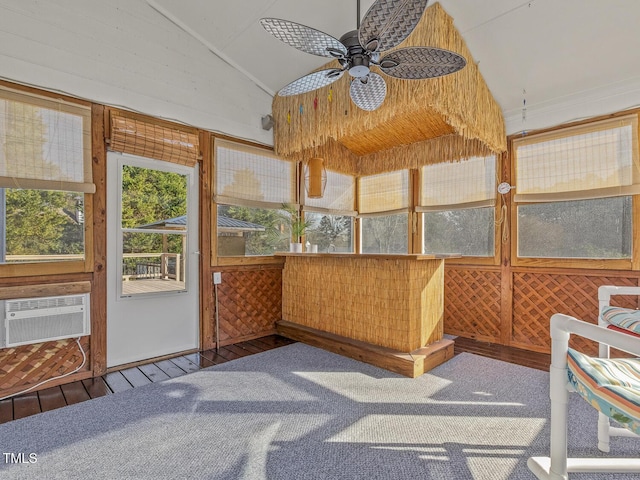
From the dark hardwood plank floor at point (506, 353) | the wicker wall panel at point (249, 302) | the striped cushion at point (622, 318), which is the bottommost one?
the dark hardwood plank floor at point (506, 353)

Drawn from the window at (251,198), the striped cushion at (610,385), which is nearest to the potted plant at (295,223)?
the window at (251,198)

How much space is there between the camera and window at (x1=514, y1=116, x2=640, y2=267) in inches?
122

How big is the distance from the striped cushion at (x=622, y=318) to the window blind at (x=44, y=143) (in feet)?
12.4

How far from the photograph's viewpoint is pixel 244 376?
9.25ft

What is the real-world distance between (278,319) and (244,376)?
1454 millimetres

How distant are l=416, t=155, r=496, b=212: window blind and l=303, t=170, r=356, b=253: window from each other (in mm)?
1144

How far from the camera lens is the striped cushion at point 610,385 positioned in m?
1.07

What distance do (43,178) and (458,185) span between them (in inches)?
168

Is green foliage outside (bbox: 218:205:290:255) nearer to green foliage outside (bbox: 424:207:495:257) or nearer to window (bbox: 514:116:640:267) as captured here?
green foliage outside (bbox: 424:207:495:257)

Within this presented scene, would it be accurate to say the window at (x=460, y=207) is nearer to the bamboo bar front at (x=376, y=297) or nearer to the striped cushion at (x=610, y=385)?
the bamboo bar front at (x=376, y=297)

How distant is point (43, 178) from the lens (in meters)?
2.67

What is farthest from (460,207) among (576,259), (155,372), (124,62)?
(124,62)

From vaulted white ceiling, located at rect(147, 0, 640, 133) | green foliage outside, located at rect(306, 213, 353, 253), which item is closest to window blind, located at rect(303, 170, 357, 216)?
green foliage outside, located at rect(306, 213, 353, 253)

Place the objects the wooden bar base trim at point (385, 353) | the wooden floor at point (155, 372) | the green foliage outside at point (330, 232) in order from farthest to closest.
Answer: the green foliage outside at point (330, 232), the wooden bar base trim at point (385, 353), the wooden floor at point (155, 372)
